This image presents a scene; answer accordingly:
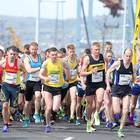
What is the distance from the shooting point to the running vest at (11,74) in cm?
1464

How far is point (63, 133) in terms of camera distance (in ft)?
46.9

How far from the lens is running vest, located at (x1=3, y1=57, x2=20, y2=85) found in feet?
48.0

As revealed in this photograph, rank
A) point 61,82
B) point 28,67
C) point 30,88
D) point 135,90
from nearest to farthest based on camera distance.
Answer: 1. point 61,82
2. point 28,67
3. point 30,88
4. point 135,90

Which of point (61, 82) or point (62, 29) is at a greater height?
point (62, 29)

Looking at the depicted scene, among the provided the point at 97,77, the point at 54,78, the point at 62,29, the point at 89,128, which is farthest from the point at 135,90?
the point at 62,29

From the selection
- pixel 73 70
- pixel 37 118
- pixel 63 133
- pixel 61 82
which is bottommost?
pixel 63 133

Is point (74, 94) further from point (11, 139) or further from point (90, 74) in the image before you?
point (11, 139)

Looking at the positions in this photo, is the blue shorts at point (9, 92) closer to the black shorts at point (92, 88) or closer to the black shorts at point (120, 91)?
the black shorts at point (92, 88)

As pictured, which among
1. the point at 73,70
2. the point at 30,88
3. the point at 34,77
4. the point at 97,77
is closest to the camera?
the point at 97,77

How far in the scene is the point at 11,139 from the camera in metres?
12.9

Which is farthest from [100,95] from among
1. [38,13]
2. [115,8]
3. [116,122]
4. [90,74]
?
[115,8]

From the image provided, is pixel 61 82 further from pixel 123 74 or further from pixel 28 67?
pixel 123 74

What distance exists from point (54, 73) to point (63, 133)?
4.37ft

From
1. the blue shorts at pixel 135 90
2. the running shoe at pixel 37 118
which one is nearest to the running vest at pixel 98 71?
the blue shorts at pixel 135 90
